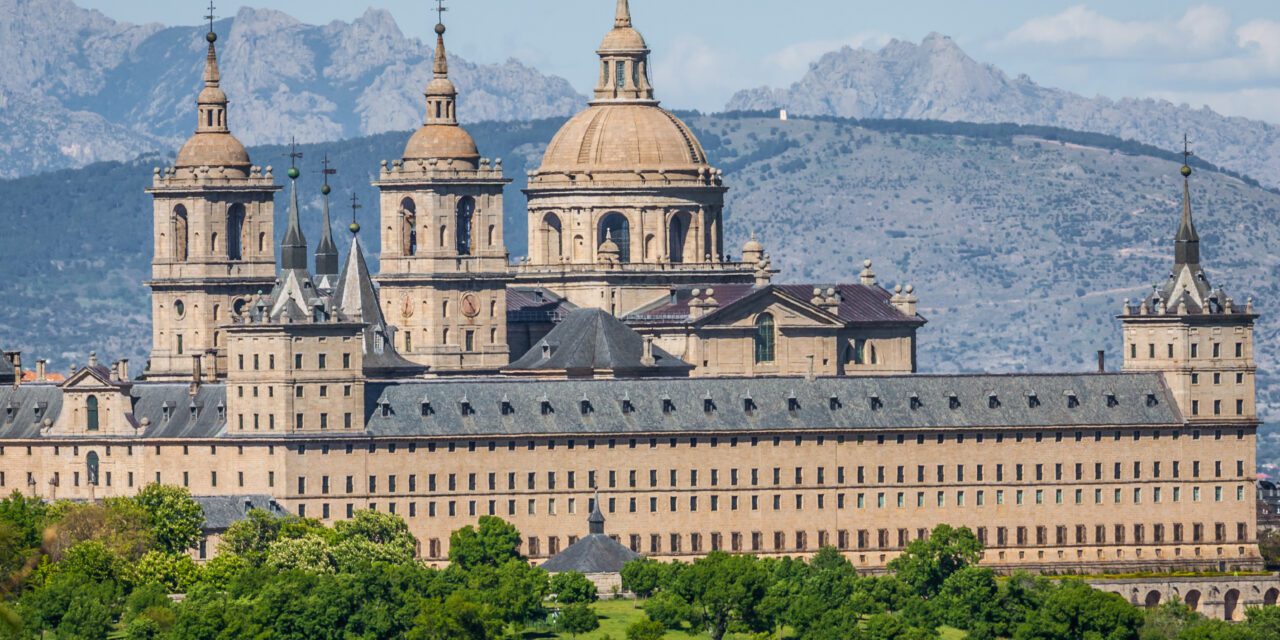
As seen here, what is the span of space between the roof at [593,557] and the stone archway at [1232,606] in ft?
91.6

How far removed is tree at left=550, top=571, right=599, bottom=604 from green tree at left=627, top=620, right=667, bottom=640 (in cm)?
601

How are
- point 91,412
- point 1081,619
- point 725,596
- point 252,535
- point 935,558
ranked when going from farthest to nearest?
point 91,412, point 935,558, point 252,535, point 1081,619, point 725,596

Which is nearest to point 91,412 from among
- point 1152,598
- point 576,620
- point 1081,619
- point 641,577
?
point 641,577

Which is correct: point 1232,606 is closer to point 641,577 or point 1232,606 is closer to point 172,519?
point 641,577

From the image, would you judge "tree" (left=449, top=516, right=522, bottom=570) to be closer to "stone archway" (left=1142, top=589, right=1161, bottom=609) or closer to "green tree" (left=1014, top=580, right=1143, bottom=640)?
"green tree" (left=1014, top=580, right=1143, bottom=640)

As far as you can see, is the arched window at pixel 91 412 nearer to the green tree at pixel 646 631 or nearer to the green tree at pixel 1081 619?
the green tree at pixel 646 631

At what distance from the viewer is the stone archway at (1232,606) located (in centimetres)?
19644

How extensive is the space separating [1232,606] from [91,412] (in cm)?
5302

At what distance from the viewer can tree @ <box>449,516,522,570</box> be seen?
186 metres

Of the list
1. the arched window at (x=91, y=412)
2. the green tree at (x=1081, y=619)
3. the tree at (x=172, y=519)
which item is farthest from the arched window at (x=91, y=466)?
the green tree at (x=1081, y=619)

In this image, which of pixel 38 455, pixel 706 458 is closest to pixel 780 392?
pixel 706 458

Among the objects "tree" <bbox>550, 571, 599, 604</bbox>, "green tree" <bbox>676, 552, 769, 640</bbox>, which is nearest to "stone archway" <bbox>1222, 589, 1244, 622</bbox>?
"green tree" <bbox>676, 552, 769, 640</bbox>

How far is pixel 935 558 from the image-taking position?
7456 inches

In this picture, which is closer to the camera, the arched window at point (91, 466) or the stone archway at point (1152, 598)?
the stone archway at point (1152, 598)
